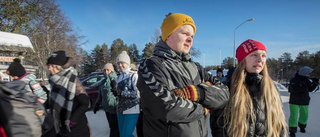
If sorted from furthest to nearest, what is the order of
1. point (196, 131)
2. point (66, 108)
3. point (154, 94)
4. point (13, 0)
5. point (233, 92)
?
point (13, 0) < point (66, 108) < point (233, 92) < point (196, 131) < point (154, 94)

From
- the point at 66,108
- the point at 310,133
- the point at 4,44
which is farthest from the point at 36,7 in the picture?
the point at 310,133

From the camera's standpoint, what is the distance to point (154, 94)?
115 cm

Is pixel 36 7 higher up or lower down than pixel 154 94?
higher up

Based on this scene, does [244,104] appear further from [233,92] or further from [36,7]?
[36,7]

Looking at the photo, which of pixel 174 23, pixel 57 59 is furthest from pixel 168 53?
pixel 57 59

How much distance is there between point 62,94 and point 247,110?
240cm

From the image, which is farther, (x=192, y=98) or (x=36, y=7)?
(x=36, y=7)

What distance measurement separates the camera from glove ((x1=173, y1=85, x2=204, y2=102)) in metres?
1.19

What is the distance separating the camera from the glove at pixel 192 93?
119 centimetres

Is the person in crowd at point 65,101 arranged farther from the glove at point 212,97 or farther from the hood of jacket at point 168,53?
the glove at point 212,97

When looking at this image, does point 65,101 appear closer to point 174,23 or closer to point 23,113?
point 23,113

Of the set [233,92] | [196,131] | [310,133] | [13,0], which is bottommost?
[310,133]

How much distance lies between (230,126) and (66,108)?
215 cm

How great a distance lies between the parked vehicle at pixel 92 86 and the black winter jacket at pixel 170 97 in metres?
7.41
